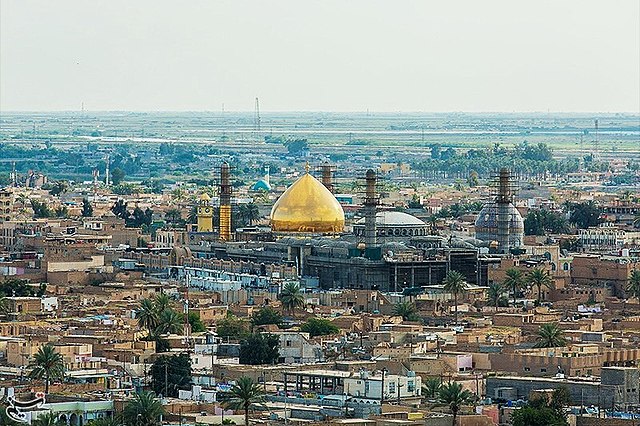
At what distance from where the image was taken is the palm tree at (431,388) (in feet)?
117

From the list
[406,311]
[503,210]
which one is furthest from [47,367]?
[503,210]

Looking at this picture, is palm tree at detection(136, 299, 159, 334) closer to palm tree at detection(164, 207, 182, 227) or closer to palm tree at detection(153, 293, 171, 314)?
palm tree at detection(153, 293, 171, 314)

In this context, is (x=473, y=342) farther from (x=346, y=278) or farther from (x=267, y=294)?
(x=346, y=278)

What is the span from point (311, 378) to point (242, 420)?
4.07 metres

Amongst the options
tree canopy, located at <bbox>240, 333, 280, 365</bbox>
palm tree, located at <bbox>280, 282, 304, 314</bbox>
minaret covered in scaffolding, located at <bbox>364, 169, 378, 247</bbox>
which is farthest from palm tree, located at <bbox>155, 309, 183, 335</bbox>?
minaret covered in scaffolding, located at <bbox>364, 169, 378, 247</bbox>

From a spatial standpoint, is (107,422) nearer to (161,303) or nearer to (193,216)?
(161,303)

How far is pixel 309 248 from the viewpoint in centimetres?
6309

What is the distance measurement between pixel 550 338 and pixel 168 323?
22.3 ft

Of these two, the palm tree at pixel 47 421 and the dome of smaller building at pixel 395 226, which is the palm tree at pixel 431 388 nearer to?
the palm tree at pixel 47 421

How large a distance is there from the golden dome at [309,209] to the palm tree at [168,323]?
1816 cm

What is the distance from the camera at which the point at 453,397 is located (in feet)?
110

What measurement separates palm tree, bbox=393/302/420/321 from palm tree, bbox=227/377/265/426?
1558 cm

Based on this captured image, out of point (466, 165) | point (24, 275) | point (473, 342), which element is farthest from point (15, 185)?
point (473, 342)

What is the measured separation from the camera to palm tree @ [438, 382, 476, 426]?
33.5 metres
